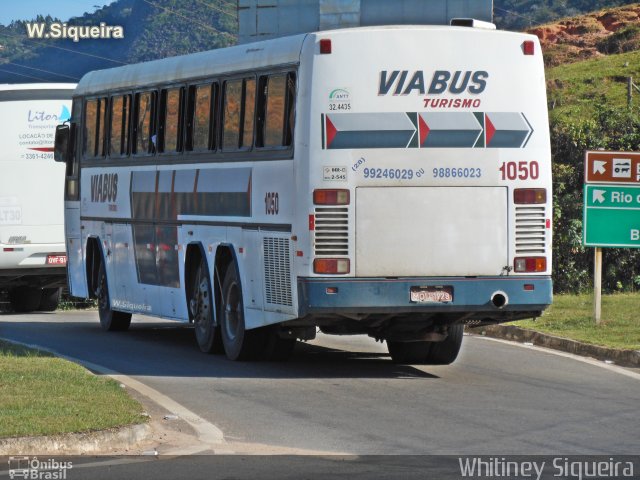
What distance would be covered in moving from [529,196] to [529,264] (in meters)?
0.67

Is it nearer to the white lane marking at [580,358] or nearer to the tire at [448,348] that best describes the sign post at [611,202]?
the white lane marking at [580,358]

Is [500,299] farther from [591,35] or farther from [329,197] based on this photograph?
[591,35]

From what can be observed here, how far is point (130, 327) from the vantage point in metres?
23.9

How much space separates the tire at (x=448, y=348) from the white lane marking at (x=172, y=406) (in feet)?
11.3

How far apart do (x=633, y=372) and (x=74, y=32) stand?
494ft

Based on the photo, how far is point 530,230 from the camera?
15891 millimetres

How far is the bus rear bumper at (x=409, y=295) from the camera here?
50.8 feet

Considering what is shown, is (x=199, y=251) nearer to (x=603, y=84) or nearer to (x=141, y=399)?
(x=141, y=399)

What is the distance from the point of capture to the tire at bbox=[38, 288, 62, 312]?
99.0 feet

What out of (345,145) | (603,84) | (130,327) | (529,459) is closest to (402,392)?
(345,145)

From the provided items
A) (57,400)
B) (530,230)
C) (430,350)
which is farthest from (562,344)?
(57,400)

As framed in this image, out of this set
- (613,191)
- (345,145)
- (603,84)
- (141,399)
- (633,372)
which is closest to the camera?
(141,399)

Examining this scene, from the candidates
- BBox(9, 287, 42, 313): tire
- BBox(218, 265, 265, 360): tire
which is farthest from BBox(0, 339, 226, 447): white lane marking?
BBox(9, 287, 42, 313): tire

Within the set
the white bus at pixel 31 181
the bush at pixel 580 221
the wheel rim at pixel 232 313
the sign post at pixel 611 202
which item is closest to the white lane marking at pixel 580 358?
the sign post at pixel 611 202
